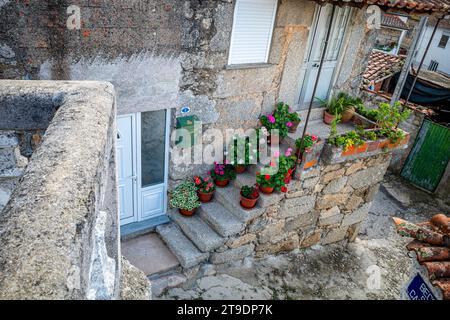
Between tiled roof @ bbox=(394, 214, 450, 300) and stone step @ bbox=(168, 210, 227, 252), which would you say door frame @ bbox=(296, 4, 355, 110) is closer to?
stone step @ bbox=(168, 210, 227, 252)

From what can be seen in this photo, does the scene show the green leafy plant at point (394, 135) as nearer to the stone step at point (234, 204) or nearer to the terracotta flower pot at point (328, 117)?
the terracotta flower pot at point (328, 117)

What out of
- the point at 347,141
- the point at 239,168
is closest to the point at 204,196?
the point at 239,168

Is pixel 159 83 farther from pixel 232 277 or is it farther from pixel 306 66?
pixel 232 277

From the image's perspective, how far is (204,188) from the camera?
17.5 feet

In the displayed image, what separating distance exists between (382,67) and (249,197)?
9.41m

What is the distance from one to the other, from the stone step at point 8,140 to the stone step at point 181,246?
344 cm

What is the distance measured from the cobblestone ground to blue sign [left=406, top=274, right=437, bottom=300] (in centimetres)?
170

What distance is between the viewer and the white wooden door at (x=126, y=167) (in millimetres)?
4664

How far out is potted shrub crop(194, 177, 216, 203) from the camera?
17.5 ft

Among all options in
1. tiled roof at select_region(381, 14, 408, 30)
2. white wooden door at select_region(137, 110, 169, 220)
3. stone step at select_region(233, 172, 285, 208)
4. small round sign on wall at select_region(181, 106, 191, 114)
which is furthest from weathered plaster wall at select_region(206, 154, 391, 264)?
tiled roof at select_region(381, 14, 408, 30)

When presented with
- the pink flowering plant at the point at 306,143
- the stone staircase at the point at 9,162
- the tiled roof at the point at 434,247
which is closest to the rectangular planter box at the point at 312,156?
the pink flowering plant at the point at 306,143

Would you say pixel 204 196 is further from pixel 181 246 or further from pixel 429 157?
pixel 429 157

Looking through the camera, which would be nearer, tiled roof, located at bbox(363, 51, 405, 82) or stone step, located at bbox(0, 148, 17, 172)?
stone step, located at bbox(0, 148, 17, 172)

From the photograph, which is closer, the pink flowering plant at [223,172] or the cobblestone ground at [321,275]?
the cobblestone ground at [321,275]
